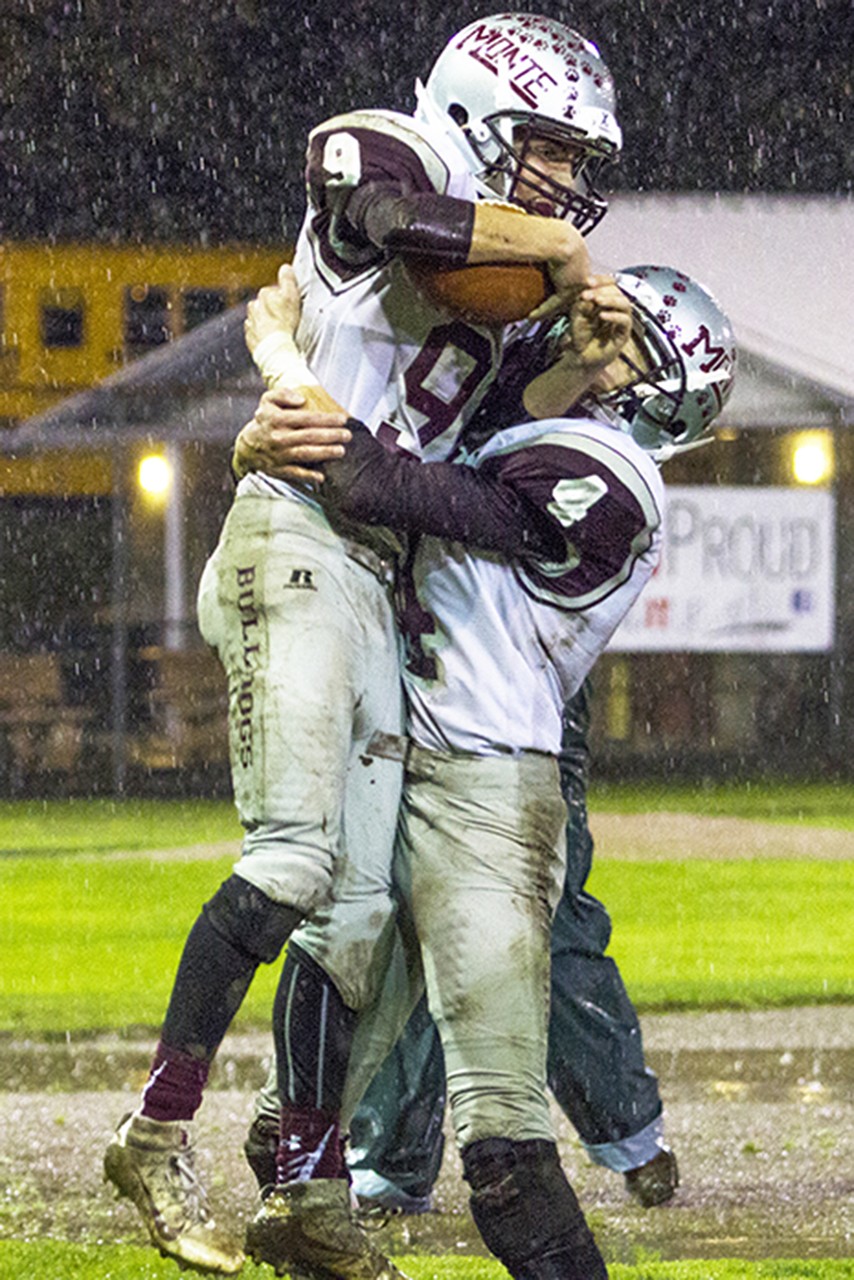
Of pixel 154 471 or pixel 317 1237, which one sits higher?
pixel 154 471

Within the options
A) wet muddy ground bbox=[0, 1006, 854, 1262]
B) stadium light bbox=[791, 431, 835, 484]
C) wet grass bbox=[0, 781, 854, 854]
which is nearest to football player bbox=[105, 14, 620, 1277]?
wet muddy ground bbox=[0, 1006, 854, 1262]

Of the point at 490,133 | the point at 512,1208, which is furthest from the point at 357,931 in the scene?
the point at 490,133

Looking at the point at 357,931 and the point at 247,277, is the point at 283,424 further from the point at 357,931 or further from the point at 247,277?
the point at 247,277

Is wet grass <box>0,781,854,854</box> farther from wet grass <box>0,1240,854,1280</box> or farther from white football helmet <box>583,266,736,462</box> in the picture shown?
white football helmet <box>583,266,736,462</box>

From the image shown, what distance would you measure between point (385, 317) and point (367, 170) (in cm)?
26

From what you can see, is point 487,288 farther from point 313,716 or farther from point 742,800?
point 742,800

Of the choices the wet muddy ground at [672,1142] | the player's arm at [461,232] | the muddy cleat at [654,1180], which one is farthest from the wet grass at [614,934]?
the player's arm at [461,232]

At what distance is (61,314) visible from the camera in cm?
3550

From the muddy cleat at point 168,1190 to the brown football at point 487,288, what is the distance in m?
1.42

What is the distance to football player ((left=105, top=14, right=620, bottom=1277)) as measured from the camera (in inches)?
128

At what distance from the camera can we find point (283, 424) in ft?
10.8

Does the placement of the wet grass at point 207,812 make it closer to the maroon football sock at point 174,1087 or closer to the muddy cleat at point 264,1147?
the muddy cleat at point 264,1147

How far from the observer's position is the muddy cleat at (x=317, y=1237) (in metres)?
3.43

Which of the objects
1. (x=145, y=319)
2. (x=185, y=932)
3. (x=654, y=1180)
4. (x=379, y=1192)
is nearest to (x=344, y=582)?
(x=379, y=1192)
